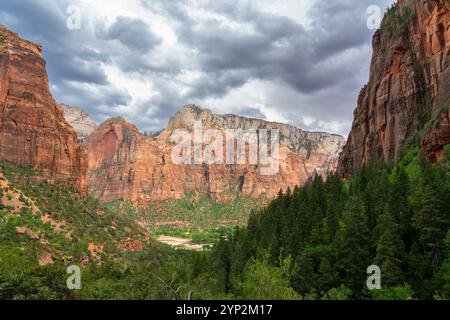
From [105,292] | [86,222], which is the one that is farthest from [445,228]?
[86,222]

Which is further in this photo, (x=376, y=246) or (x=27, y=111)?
(x=27, y=111)

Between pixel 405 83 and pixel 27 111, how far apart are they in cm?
9136

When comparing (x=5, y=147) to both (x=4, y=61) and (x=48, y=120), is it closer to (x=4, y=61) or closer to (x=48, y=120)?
(x=48, y=120)

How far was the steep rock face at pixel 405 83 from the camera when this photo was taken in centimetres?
7356

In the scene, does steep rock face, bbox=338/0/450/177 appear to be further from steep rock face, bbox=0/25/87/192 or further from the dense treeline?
steep rock face, bbox=0/25/87/192

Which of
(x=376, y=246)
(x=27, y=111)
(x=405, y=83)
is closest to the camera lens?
(x=376, y=246)

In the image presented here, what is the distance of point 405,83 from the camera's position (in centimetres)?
9350

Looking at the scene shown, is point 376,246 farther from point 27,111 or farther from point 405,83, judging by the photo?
point 27,111

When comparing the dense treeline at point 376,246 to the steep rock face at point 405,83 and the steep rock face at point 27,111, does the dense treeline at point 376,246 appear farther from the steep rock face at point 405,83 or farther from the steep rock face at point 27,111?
the steep rock face at point 27,111

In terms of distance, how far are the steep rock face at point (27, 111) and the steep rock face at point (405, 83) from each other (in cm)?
8190

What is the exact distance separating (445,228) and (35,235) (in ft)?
193

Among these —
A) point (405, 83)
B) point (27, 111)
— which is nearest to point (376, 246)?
point (405, 83)

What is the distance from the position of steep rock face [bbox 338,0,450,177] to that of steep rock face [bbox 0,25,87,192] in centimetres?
8190

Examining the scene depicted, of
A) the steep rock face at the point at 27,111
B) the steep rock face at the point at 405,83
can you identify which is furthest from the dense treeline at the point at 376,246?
the steep rock face at the point at 27,111
